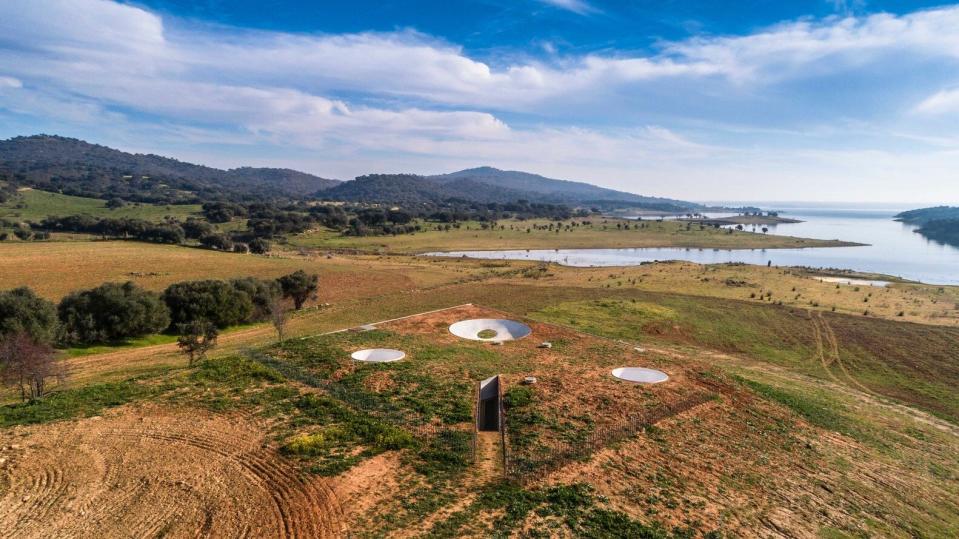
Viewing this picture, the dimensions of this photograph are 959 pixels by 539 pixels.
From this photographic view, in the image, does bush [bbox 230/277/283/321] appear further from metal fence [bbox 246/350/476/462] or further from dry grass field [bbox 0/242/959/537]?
metal fence [bbox 246/350/476/462]

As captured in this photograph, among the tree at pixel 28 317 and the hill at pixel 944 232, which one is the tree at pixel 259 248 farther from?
the hill at pixel 944 232

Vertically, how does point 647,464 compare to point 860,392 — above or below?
above

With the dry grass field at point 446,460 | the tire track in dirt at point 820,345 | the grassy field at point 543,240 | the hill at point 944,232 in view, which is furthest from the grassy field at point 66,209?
the hill at point 944,232

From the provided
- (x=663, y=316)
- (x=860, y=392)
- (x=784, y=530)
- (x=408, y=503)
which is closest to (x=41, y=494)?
(x=408, y=503)

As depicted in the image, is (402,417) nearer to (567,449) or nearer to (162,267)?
(567,449)

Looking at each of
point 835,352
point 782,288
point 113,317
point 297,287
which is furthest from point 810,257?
point 113,317

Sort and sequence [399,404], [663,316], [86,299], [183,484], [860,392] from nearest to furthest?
1. [183,484]
2. [399,404]
3. [860,392]
4. [86,299]
5. [663,316]

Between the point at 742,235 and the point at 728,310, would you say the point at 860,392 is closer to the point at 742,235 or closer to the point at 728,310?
the point at 728,310
